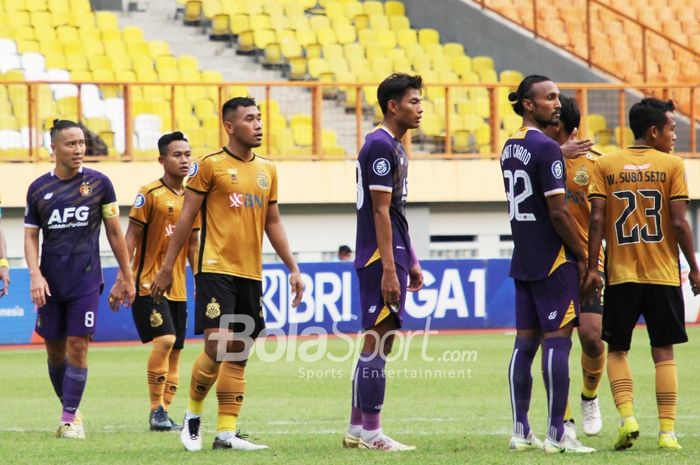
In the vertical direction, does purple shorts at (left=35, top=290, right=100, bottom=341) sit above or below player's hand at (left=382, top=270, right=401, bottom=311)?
below

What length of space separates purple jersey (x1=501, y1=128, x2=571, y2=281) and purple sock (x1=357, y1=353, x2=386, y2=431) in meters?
1.05

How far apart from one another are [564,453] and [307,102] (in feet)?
55.1

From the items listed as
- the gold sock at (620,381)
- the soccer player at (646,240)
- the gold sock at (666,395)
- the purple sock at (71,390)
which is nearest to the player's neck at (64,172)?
the purple sock at (71,390)

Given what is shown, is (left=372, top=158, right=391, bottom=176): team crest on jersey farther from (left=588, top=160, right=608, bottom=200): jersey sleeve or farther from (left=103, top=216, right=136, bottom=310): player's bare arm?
(left=103, top=216, right=136, bottom=310): player's bare arm

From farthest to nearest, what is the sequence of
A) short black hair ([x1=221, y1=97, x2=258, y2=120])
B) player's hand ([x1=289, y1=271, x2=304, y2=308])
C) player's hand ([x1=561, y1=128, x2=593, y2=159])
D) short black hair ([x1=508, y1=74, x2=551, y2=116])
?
player's hand ([x1=561, y1=128, x2=593, y2=159]), player's hand ([x1=289, y1=271, x2=304, y2=308]), short black hair ([x1=221, y1=97, x2=258, y2=120]), short black hair ([x1=508, y1=74, x2=551, y2=116])

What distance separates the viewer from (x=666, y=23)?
31750 millimetres

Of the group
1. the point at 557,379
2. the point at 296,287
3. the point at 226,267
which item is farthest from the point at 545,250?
the point at 226,267

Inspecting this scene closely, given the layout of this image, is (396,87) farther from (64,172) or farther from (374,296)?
(64,172)

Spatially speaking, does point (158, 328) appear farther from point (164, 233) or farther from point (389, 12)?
point (389, 12)

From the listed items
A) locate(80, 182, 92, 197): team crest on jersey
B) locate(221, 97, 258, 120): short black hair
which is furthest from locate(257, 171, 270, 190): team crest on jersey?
locate(80, 182, 92, 197): team crest on jersey

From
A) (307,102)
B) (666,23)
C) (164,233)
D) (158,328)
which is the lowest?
(158,328)

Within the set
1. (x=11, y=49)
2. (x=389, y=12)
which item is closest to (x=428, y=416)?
(x=11, y=49)

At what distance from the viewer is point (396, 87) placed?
328 inches

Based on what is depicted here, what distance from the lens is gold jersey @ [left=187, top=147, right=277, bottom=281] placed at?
27.6ft
